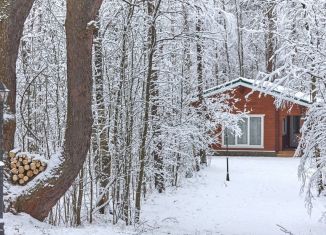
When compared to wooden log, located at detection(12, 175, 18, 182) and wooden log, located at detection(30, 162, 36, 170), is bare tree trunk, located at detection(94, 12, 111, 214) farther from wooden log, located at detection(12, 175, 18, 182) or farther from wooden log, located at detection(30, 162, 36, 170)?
wooden log, located at detection(12, 175, 18, 182)

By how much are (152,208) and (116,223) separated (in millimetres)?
3650

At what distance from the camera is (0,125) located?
6.01m

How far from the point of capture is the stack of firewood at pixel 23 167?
297 inches

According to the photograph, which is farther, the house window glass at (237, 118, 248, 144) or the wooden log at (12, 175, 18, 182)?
the house window glass at (237, 118, 248, 144)

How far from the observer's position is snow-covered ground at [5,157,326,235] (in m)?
9.59

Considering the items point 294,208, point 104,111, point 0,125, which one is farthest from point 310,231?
point 0,125

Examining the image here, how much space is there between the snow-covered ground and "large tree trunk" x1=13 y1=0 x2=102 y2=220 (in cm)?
34

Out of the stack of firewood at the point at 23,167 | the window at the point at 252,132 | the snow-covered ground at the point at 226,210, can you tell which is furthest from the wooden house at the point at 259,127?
the stack of firewood at the point at 23,167

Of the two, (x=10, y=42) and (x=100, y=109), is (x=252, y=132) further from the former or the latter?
(x=10, y=42)

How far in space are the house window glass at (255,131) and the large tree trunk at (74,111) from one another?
20.1m

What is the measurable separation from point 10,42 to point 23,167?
187cm

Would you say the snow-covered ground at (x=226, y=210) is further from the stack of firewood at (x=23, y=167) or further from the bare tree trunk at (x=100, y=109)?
the bare tree trunk at (x=100, y=109)

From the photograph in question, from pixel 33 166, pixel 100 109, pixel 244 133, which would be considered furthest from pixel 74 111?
pixel 244 133

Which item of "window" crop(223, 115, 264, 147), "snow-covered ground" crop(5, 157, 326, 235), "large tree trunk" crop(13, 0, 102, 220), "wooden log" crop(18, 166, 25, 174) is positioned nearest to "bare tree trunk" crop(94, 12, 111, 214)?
"snow-covered ground" crop(5, 157, 326, 235)
